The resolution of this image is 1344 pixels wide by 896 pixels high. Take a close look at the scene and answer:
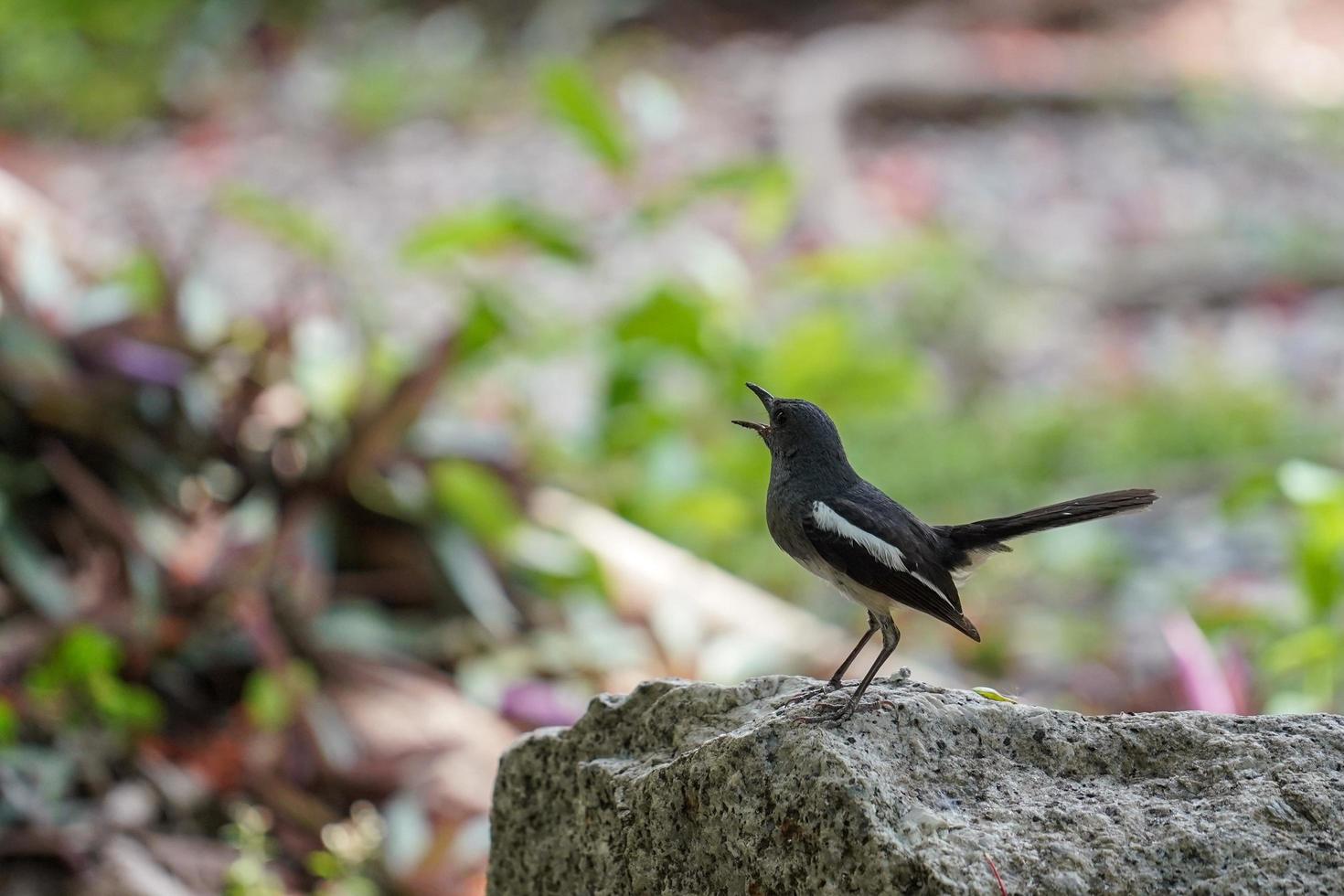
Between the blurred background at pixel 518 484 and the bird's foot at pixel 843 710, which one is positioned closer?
the bird's foot at pixel 843 710

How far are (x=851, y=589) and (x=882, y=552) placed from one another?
0.11m

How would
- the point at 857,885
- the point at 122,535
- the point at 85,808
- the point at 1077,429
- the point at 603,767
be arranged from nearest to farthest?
the point at 857,885
the point at 603,767
the point at 85,808
the point at 122,535
the point at 1077,429

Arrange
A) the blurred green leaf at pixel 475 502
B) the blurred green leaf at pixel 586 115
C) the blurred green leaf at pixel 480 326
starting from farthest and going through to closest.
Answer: the blurred green leaf at pixel 586 115
the blurred green leaf at pixel 480 326
the blurred green leaf at pixel 475 502

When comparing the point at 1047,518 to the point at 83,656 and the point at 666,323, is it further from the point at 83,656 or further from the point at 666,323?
the point at 666,323

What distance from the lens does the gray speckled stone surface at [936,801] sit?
6.44 ft

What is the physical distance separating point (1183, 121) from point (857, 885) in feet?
40.8

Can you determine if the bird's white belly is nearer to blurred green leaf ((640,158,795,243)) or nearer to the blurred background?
the blurred background

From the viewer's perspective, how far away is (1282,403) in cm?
805

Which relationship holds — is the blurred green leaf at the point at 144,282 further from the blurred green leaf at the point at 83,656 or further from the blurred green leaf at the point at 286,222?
the blurred green leaf at the point at 83,656

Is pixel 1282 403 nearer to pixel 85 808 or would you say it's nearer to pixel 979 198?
pixel 979 198

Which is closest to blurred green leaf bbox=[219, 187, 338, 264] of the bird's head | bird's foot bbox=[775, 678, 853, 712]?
the bird's head

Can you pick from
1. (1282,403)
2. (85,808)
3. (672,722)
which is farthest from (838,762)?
(1282,403)

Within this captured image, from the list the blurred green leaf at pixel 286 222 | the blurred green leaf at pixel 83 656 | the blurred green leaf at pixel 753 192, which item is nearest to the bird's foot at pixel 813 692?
the blurred green leaf at pixel 83 656

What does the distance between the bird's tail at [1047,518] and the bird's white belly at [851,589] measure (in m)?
0.20
